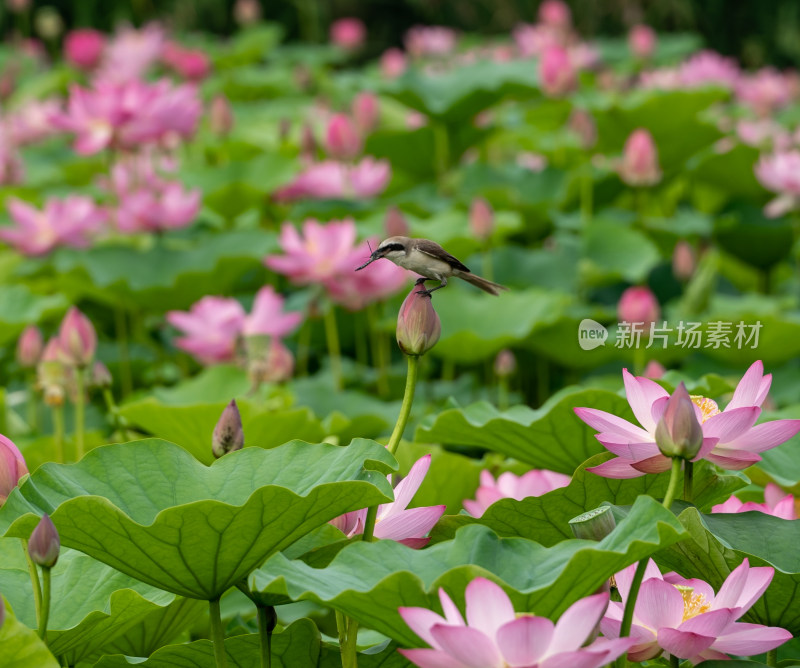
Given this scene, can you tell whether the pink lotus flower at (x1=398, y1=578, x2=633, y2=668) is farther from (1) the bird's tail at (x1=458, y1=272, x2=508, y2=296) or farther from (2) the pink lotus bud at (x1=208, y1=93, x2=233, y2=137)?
(2) the pink lotus bud at (x1=208, y1=93, x2=233, y2=137)

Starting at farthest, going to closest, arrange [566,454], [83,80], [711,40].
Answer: [711,40] → [83,80] → [566,454]

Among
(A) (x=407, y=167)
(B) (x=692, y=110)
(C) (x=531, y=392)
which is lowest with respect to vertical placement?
(C) (x=531, y=392)

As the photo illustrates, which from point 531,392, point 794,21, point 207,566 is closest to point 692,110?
point 531,392

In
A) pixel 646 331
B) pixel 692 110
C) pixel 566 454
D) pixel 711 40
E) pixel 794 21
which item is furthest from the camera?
pixel 711 40

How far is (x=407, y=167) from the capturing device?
10.7 feet

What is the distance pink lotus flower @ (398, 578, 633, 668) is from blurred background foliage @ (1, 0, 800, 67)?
5.98 meters

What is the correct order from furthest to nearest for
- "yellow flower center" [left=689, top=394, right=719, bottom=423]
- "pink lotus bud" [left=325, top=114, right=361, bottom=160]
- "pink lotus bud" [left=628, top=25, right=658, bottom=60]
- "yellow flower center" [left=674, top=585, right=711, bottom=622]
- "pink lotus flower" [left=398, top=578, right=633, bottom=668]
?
"pink lotus bud" [left=628, top=25, right=658, bottom=60], "pink lotus bud" [left=325, top=114, right=361, bottom=160], "yellow flower center" [left=689, top=394, right=719, bottom=423], "yellow flower center" [left=674, top=585, right=711, bottom=622], "pink lotus flower" [left=398, top=578, right=633, bottom=668]

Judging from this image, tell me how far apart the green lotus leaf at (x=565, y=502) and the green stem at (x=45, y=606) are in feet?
1.13

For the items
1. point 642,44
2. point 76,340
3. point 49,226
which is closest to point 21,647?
point 76,340

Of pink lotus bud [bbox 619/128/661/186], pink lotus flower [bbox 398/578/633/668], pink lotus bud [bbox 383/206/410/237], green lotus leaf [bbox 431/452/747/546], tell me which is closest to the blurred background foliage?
pink lotus bud [bbox 619/128/661/186]

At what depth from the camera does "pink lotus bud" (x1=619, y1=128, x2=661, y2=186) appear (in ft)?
8.18

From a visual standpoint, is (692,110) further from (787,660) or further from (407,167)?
(787,660)

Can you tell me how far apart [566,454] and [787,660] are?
322 millimetres

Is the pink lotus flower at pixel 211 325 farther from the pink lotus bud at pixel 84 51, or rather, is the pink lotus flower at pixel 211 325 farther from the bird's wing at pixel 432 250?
the pink lotus bud at pixel 84 51
